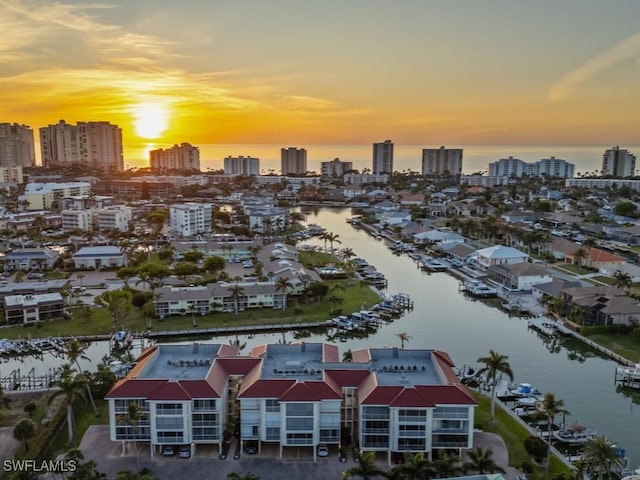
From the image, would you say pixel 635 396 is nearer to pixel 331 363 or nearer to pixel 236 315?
pixel 331 363

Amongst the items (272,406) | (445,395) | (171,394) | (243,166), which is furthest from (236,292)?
(243,166)

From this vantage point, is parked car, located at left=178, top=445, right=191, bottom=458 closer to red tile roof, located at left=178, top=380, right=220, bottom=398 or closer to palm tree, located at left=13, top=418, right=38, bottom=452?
red tile roof, located at left=178, top=380, right=220, bottom=398

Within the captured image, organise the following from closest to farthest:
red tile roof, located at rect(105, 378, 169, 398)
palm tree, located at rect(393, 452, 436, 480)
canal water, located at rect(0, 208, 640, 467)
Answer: palm tree, located at rect(393, 452, 436, 480), red tile roof, located at rect(105, 378, 169, 398), canal water, located at rect(0, 208, 640, 467)

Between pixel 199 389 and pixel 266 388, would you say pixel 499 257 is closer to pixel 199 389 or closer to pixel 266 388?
pixel 266 388

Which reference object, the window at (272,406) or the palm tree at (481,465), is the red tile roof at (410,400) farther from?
the window at (272,406)

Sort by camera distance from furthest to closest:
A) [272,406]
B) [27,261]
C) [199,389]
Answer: [27,261] → [199,389] → [272,406]

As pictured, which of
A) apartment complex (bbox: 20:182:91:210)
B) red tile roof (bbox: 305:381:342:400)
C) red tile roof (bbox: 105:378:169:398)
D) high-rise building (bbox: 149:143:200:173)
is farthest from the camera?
high-rise building (bbox: 149:143:200:173)

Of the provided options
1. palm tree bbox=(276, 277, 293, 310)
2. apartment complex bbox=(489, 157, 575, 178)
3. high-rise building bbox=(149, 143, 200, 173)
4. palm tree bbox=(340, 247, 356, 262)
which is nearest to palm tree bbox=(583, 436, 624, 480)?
palm tree bbox=(276, 277, 293, 310)
